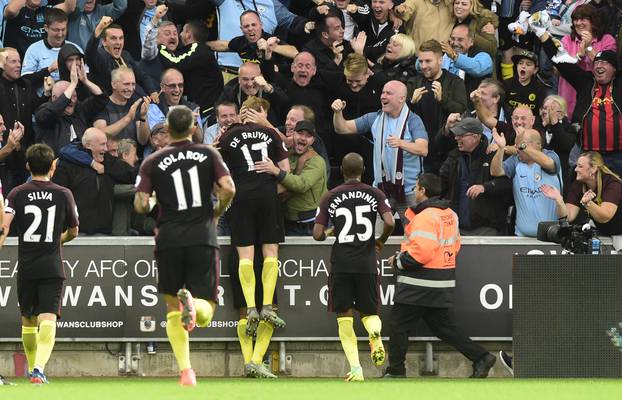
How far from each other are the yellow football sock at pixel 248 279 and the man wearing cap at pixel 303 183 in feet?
3.33

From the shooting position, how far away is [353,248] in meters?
14.3

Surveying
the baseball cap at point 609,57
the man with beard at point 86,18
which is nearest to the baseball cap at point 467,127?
the baseball cap at point 609,57

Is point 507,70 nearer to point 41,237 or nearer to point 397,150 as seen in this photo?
point 397,150

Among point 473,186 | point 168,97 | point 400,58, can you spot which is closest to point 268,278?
point 473,186

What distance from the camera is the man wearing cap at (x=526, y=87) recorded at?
17391mm

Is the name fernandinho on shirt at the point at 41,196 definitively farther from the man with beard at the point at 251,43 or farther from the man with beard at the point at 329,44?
the man with beard at the point at 329,44

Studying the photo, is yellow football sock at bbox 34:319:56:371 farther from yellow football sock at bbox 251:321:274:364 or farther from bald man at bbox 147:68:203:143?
bald man at bbox 147:68:203:143

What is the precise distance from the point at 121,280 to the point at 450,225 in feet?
11.9

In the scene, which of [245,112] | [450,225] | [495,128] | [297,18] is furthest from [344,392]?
[297,18]

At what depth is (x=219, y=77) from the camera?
58.6 ft

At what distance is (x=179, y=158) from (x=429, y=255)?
3743mm

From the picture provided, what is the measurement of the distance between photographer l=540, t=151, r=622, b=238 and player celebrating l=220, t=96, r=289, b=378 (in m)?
2.98

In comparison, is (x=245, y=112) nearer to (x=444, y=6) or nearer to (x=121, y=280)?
(x=121, y=280)

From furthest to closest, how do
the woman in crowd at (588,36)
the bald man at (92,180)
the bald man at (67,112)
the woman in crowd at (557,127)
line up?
1. the woman in crowd at (588,36)
2. the bald man at (67,112)
3. the woman in crowd at (557,127)
4. the bald man at (92,180)
